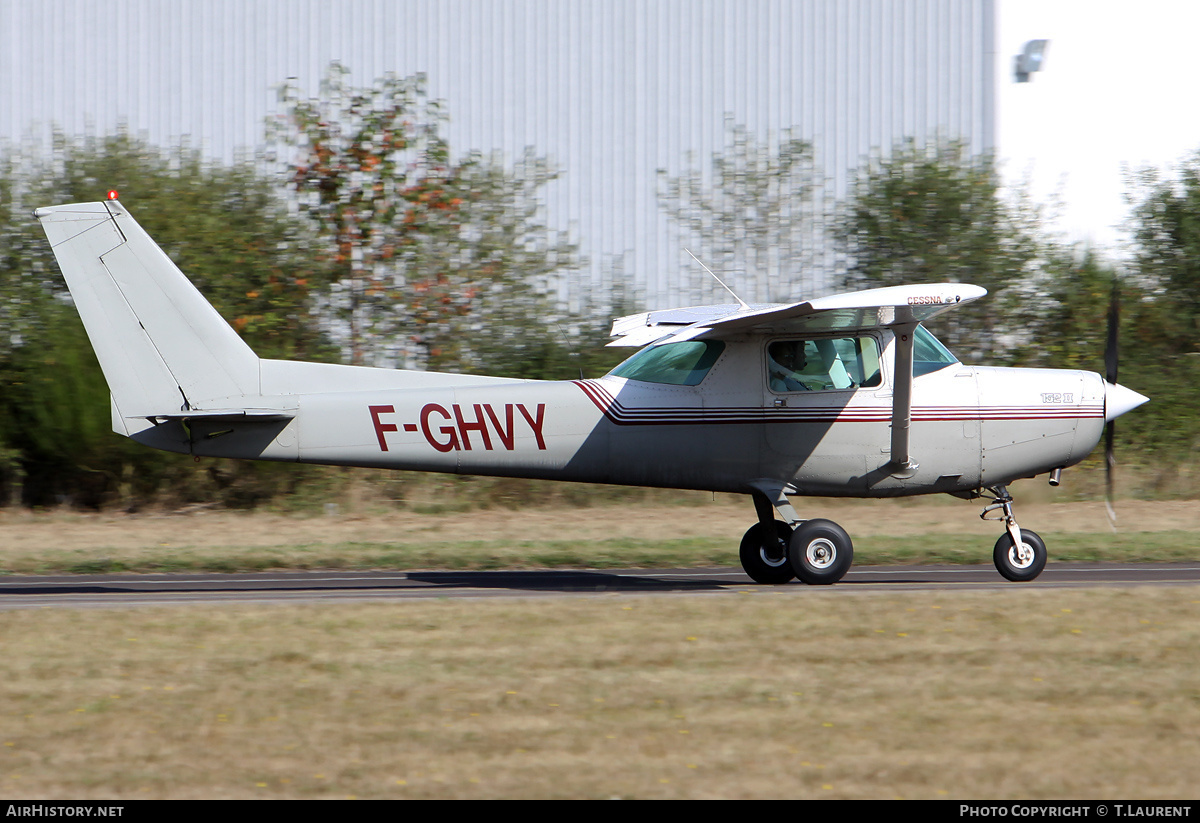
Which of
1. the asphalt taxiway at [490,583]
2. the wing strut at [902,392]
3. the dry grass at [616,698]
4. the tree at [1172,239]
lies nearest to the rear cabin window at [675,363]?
the wing strut at [902,392]

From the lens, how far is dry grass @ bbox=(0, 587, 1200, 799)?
18.9 feet

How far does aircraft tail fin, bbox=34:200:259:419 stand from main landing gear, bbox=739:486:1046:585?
17.3 feet

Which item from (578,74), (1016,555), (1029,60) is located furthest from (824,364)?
(1029,60)

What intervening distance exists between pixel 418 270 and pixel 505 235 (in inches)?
72.2

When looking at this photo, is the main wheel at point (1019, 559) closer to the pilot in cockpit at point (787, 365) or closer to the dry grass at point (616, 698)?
the dry grass at point (616, 698)

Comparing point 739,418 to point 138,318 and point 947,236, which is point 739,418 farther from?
point 947,236

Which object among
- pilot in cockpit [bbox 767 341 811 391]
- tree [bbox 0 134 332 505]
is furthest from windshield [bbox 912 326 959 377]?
tree [bbox 0 134 332 505]

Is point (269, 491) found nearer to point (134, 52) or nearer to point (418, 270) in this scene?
point (418, 270)

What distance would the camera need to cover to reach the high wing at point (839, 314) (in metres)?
10.6

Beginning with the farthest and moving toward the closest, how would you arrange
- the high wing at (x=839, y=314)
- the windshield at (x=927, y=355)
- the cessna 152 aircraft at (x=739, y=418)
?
the windshield at (x=927, y=355), the cessna 152 aircraft at (x=739, y=418), the high wing at (x=839, y=314)

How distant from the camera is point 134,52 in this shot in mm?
28375

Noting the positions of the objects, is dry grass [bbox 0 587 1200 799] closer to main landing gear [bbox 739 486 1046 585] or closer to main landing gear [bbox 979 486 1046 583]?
main landing gear [bbox 739 486 1046 585]

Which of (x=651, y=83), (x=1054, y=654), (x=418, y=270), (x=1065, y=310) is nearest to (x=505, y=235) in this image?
(x=418, y=270)

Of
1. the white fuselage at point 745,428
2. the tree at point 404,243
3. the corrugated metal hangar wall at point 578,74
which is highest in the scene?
the corrugated metal hangar wall at point 578,74
